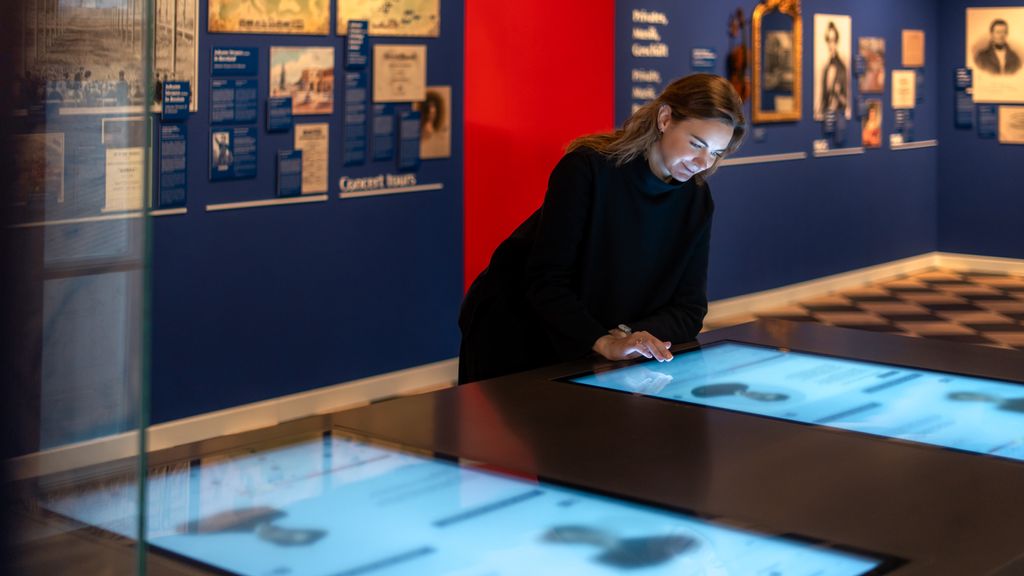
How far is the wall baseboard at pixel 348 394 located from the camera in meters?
0.99

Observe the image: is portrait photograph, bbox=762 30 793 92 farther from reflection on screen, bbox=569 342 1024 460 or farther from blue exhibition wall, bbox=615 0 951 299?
reflection on screen, bbox=569 342 1024 460

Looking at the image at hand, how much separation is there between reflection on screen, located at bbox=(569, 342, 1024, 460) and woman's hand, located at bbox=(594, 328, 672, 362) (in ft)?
0.10

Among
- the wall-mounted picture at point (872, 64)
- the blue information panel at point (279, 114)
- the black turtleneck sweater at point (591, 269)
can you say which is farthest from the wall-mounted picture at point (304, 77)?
the wall-mounted picture at point (872, 64)

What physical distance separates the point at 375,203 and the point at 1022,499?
17.4 feet

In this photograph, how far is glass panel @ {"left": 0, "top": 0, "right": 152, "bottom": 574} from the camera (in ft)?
3.07

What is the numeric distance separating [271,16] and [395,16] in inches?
34.8

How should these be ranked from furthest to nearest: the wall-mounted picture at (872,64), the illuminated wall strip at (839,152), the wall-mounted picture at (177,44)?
1. the wall-mounted picture at (872,64)
2. the illuminated wall strip at (839,152)
3. the wall-mounted picture at (177,44)

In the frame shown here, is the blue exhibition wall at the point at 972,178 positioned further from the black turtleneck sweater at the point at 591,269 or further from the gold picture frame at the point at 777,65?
the black turtleneck sweater at the point at 591,269

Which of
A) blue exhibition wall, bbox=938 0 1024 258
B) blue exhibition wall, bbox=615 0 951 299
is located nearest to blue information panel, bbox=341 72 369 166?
blue exhibition wall, bbox=615 0 951 299

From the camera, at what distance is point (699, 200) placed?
359 cm

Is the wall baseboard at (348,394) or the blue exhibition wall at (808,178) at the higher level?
the blue exhibition wall at (808,178)

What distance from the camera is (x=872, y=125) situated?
11.7 metres

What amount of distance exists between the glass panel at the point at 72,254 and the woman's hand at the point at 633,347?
2253 mm

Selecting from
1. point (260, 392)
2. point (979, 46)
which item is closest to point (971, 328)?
point (979, 46)
